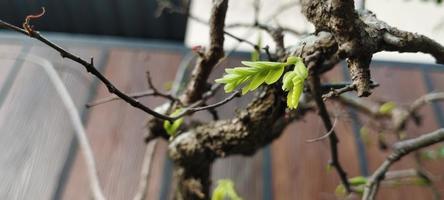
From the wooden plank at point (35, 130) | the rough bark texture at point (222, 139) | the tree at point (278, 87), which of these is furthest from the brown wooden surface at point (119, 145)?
the rough bark texture at point (222, 139)

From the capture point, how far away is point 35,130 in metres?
1.19

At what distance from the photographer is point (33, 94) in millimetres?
1268

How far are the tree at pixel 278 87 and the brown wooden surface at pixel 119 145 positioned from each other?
0.21 metres

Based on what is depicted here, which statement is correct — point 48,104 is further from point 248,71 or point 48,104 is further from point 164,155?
point 248,71

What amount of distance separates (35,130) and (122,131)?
0.78 feet

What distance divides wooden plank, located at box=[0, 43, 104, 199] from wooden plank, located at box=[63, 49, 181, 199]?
0.19 ft

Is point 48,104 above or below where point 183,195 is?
above

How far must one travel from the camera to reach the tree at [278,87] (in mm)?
421

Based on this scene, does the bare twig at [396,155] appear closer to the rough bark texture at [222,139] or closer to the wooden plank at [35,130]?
the rough bark texture at [222,139]

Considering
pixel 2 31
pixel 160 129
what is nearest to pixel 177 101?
pixel 160 129

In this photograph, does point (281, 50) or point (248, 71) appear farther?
point (281, 50)

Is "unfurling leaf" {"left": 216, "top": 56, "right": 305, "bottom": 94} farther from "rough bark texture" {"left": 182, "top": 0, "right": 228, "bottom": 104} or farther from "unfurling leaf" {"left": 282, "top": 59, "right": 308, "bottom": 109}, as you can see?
"rough bark texture" {"left": 182, "top": 0, "right": 228, "bottom": 104}

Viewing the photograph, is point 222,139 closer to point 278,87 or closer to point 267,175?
point 278,87

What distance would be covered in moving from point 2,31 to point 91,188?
0.66 m
